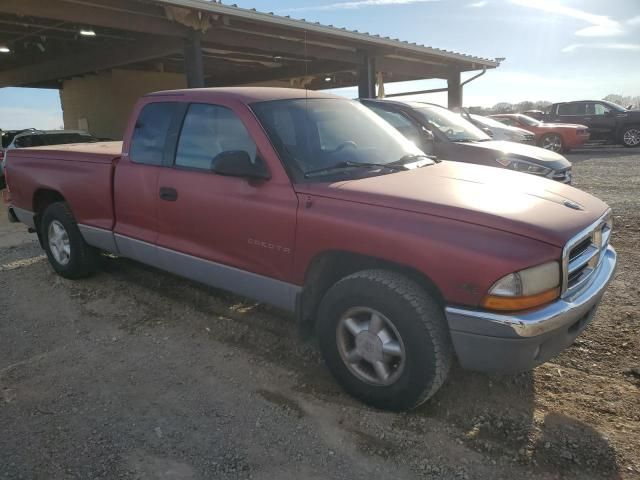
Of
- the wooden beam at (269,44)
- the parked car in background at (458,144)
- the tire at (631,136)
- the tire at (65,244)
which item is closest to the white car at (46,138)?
the wooden beam at (269,44)

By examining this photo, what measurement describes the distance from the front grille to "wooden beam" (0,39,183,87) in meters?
10.3

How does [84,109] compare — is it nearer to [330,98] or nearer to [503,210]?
[330,98]

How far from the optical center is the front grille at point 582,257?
101 inches

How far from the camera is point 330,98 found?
400 centimetres

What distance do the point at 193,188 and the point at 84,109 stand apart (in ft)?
61.5

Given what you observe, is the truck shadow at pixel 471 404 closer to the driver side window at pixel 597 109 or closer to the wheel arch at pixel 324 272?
the wheel arch at pixel 324 272

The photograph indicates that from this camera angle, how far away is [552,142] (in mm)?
17172

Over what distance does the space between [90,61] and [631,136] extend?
58.2 feet

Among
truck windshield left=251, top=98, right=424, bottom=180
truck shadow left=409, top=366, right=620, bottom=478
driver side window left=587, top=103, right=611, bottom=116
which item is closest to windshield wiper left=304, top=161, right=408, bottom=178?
truck windshield left=251, top=98, right=424, bottom=180

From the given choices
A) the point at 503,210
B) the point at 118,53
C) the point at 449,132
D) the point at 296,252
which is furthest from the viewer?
the point at 118,53

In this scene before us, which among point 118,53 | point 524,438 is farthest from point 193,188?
point 118,53

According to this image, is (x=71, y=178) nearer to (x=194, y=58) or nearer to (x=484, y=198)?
(x=484, y=198)

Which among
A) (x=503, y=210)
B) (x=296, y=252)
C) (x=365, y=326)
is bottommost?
(x=365, y=326)

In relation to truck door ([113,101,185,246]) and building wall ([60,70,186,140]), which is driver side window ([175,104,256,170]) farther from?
building wall ([60,70,186,140])
